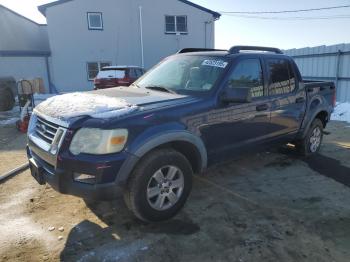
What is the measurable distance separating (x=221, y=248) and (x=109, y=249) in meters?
1.08

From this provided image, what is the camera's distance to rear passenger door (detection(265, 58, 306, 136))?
4.79m

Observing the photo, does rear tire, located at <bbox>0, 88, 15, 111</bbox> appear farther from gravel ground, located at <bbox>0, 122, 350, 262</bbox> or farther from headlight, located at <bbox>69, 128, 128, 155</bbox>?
headlight, located at <bbox>69, 128, 128, 155</bbox>

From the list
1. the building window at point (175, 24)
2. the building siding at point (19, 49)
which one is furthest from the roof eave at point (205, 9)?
the building siding at point (19, 49)

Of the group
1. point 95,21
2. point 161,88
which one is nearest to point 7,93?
point 95,21

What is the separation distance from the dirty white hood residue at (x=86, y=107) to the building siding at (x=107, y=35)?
56.6ft

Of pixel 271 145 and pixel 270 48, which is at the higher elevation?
pixel 270 48

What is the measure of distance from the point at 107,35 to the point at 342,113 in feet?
47.7

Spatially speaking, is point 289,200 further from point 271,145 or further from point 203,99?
point 203,99

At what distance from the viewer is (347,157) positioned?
6098mm

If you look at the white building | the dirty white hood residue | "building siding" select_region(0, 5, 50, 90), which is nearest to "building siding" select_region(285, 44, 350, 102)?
the white building

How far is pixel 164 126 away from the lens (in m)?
3.40

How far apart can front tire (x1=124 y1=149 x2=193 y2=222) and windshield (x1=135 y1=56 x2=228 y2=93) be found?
3.26 feet

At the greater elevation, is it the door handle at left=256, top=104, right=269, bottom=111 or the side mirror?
the side mirror

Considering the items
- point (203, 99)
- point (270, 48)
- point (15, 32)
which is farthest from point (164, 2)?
point (203, 99)
